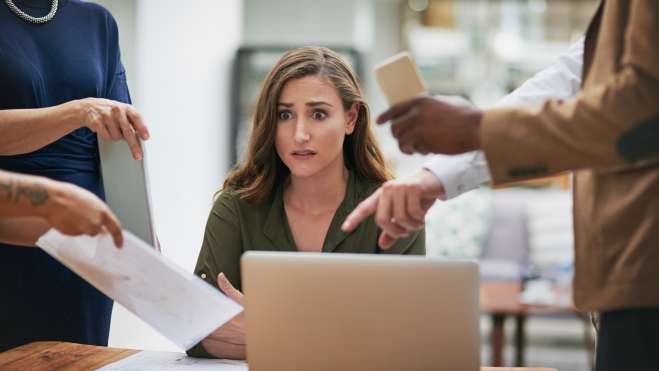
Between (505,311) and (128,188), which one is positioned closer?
(128,188)

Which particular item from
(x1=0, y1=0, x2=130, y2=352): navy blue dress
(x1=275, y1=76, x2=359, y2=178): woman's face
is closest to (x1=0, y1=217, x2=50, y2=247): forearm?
(x1=0, y1=0, x2=130, y2=352): navy blue dress

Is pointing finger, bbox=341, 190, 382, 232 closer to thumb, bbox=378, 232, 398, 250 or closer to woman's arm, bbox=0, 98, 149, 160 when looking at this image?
thumb, bbox=378, 232, 398, 250

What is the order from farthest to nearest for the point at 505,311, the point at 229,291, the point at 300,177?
the point at 505,311
the point at 300,177
the point at 229,291

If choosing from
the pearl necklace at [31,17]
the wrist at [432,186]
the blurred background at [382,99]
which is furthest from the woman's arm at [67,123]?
the blurred background at [382,99]

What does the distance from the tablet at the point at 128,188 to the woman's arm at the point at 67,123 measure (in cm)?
3

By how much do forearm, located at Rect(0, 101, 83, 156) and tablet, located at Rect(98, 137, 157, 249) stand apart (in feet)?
0.28

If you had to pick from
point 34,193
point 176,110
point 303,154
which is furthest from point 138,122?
point 176,110

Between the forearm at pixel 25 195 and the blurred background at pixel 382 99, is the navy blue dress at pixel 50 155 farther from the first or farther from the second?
the blurred background at pixel 382 99

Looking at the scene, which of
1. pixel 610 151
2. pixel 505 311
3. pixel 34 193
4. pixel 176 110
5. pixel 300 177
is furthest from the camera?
pixel 176 110

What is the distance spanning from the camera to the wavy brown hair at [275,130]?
1524 mm

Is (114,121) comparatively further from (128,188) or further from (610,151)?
(610,151)

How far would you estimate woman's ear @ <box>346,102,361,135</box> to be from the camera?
5.29 feet

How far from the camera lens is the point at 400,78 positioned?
0.89 meters

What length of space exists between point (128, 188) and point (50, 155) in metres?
0.34
